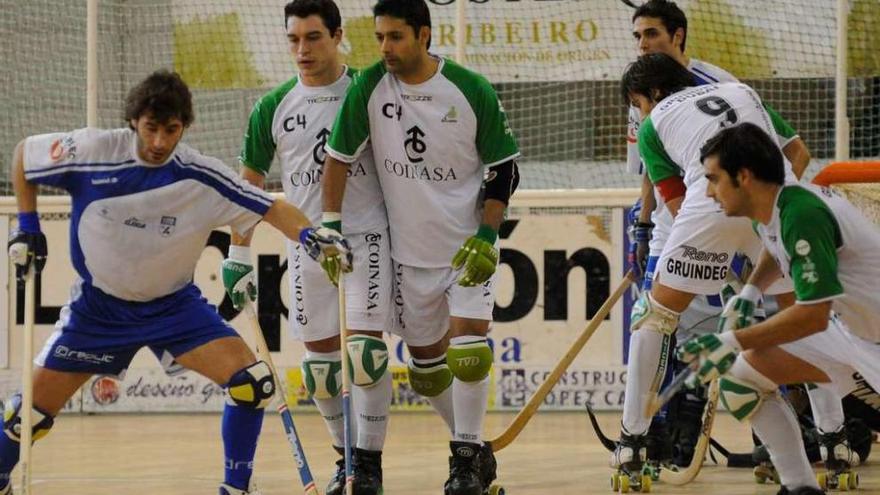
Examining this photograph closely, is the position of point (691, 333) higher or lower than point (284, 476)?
higher

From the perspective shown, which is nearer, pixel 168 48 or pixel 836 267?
pixel 836 267

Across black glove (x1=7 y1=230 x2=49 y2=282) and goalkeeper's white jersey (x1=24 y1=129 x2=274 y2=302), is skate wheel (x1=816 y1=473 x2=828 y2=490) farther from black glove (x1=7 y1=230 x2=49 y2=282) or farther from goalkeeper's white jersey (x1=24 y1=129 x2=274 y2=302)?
black glove (x1=7 y1=230 x2=49 y2=282)

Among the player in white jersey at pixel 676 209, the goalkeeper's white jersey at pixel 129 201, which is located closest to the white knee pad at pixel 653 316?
the player in white jersey at pixel 676 209

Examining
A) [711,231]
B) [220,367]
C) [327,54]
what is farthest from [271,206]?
[711,231]

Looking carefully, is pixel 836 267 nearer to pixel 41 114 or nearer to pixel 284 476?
pixel 284 476

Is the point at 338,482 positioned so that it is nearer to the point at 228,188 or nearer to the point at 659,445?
the point at 228,188

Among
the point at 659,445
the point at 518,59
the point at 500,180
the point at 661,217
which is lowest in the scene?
the point at 659,445

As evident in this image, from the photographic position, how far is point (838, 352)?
4.71 meters

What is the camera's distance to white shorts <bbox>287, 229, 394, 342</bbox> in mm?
5762

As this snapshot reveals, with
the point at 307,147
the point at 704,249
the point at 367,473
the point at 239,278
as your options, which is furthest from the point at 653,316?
the point at 239,278

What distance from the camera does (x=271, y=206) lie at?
5.23m

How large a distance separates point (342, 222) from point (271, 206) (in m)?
0.67

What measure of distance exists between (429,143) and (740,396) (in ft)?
5.09

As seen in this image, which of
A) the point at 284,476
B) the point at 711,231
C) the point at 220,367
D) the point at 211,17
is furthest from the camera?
the point at 211,17
